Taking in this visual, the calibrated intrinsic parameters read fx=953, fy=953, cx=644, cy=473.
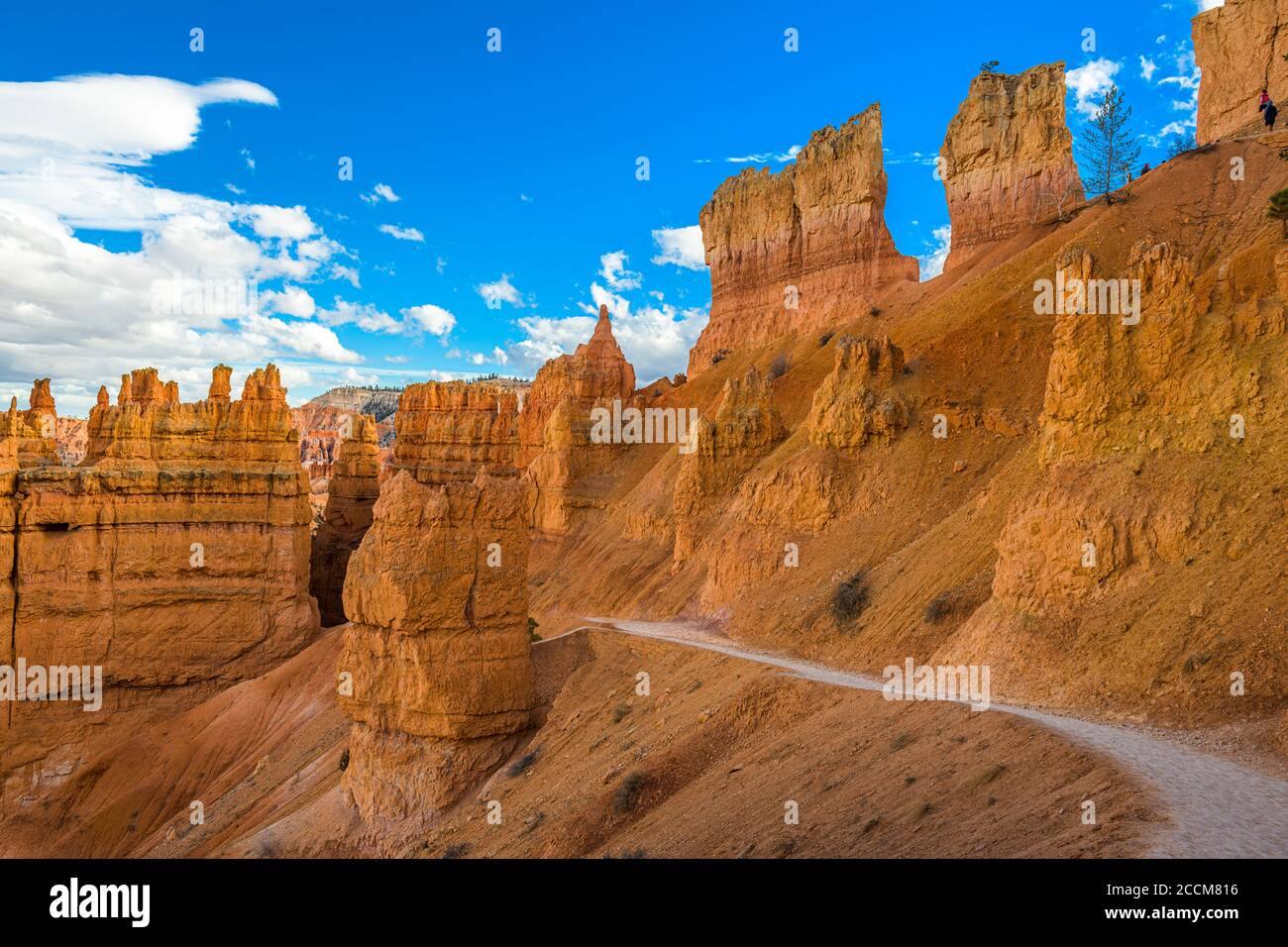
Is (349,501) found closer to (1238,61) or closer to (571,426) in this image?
(571,426)

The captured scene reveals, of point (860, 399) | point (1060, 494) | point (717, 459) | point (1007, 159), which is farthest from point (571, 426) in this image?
point (1060, 494)

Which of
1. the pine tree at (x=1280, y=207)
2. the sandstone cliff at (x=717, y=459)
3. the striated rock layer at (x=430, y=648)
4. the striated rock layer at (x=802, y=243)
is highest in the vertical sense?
the striated rock layer at (x=802, y=243)

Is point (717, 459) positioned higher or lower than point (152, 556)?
higher

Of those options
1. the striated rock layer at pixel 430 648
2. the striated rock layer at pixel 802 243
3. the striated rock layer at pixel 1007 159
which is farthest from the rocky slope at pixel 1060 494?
the striated rock layer at pixel 802 243

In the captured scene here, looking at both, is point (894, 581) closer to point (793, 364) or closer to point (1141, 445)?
point (1141, 445)

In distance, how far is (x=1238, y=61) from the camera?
4469 cm

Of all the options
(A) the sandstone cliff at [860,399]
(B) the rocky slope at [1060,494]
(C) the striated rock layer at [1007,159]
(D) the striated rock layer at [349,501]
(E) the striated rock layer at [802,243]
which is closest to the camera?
(B) the rocky slope at [1060,494]

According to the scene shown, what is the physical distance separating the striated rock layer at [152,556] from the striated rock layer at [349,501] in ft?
29.4

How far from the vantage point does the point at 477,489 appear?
26719 mm

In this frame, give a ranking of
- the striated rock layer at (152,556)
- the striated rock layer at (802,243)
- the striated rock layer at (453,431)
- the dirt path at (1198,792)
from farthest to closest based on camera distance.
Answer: the striated rock layer at (802,243)
the striated rock layer at (453,431)
the striated rock layer at (152,556)
the dirt path at (1198,792)

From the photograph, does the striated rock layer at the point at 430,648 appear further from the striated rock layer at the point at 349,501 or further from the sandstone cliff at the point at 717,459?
the striated rock layer at the point at 349,501

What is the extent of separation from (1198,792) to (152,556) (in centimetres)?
4156

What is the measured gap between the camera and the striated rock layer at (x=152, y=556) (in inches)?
1585

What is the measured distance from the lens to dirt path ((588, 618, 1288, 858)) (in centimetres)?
1002
